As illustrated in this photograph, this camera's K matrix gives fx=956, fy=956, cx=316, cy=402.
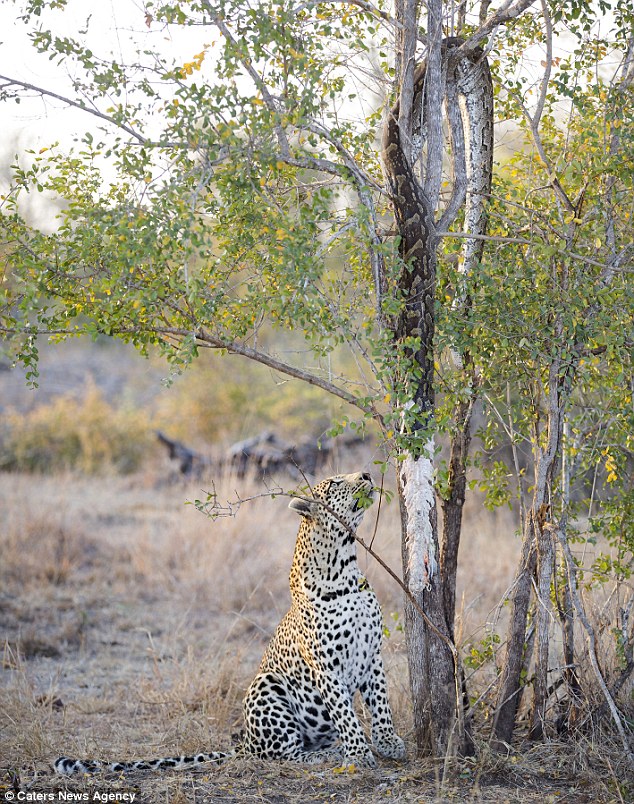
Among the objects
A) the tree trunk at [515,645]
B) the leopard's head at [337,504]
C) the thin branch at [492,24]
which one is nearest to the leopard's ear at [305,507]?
the leopard's head at [337,504]

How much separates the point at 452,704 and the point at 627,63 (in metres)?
3.17

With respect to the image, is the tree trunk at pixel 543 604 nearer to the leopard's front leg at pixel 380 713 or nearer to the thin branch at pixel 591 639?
the thin branch at pixel 591 639

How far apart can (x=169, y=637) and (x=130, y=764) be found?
3.21 metres

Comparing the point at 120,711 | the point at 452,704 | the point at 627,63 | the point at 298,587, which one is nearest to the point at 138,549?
the point at 120,711

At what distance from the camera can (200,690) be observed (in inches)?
237

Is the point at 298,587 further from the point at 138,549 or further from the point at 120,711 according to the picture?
the point at 138,549

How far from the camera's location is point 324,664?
4.85 meters

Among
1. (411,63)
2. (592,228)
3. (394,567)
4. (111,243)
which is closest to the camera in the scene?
(111,243)

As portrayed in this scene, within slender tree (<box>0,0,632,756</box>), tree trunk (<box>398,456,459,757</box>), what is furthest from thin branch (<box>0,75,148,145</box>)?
tree trunk (<box>398,456,459,757</box>)

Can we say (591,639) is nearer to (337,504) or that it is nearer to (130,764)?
(337,504)

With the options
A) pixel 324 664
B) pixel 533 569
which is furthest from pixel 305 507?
pixel 533 569

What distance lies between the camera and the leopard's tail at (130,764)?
459 centimetres

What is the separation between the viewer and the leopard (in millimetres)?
4805

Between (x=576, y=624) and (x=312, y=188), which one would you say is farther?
(x=576, y=624)
